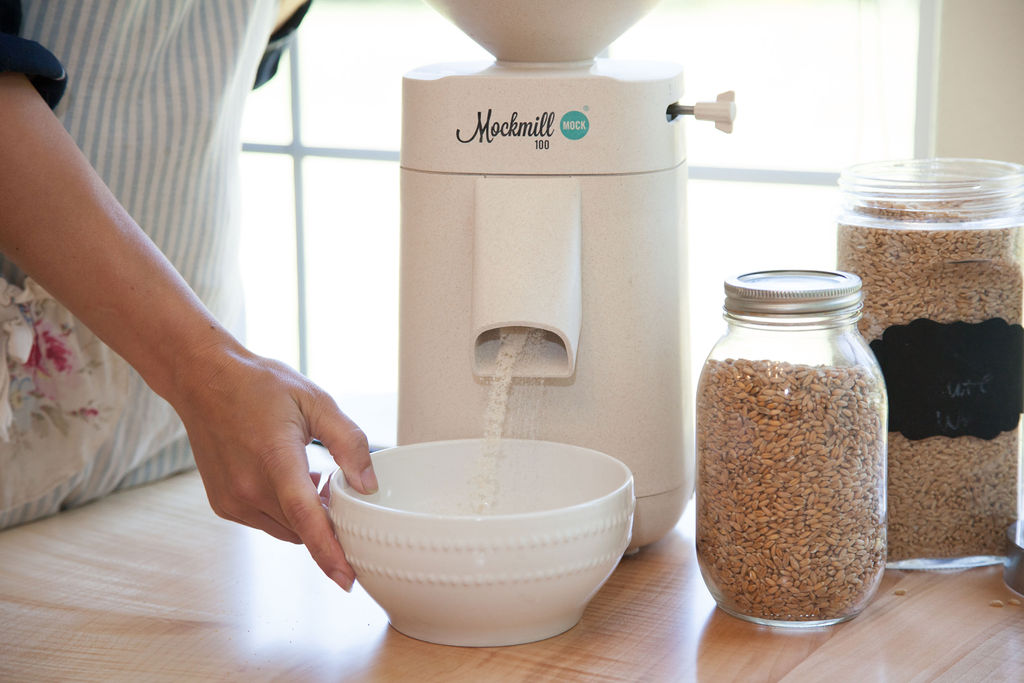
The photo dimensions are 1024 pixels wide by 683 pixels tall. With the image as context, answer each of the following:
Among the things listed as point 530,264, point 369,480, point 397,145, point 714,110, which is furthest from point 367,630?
point 397,145

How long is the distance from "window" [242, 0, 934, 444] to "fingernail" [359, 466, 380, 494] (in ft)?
0.90

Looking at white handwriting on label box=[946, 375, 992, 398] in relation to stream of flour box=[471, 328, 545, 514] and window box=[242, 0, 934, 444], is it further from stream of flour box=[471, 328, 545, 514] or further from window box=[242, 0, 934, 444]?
stream of flour box=[471, 328, 545, 514]

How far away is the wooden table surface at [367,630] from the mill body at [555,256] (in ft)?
0.38

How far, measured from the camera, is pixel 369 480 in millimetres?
670

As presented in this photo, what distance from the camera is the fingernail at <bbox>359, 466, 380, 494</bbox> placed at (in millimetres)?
667

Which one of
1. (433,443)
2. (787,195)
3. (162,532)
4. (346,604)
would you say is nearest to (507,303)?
(433,443)

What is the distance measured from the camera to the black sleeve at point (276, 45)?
1016 mm

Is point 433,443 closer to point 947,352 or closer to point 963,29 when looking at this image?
point 947,352

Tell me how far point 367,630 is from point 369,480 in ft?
0.32

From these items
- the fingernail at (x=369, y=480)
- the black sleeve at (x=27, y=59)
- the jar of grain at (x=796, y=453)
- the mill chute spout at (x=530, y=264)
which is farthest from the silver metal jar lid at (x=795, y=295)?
the black sleeve at (x=27, y=59)

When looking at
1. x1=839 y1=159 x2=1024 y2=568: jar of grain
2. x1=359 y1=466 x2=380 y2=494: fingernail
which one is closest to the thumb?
x1=359 y1=466 x2=380 y2=494: fingernail

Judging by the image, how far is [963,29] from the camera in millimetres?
872

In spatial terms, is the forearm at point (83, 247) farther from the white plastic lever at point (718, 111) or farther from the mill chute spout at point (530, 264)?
the white plastic lever at point (718, 111)

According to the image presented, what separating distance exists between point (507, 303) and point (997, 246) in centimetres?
32
